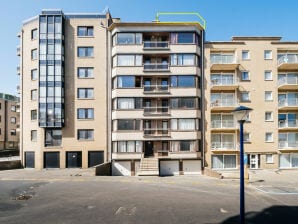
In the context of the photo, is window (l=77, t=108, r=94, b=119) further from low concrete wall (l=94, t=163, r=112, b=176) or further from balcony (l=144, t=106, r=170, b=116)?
balcony (l=144, t=106, r=170, b=116)

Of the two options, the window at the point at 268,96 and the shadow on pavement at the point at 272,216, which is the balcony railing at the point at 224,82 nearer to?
the window at the point at 268,96

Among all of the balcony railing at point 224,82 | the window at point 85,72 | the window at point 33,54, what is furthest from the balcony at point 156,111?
the window at point 33,54

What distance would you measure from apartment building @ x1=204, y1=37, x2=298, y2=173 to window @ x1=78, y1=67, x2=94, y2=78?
56.6 ft

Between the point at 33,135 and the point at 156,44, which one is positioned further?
the point at 33,135

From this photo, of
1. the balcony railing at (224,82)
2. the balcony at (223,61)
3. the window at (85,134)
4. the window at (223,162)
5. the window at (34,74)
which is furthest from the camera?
the window at (34,74)

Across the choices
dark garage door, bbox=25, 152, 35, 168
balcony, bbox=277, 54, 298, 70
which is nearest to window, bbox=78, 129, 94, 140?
dark garage door, bbox=25, 152, 35, 168

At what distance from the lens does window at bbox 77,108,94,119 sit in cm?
3219

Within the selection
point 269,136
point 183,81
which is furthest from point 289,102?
point 183,81

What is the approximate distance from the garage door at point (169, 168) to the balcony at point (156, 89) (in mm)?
10202

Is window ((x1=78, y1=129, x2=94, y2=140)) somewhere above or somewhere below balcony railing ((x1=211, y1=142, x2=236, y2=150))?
above

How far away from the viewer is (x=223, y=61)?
108ft

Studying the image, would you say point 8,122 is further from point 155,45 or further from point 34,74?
point 155,45

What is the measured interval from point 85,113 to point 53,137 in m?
Answer: 5.80

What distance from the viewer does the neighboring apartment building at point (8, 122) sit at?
2426 inches
